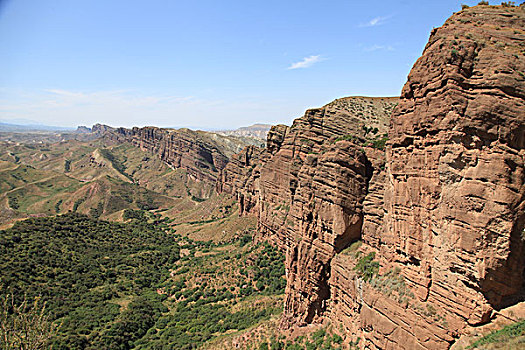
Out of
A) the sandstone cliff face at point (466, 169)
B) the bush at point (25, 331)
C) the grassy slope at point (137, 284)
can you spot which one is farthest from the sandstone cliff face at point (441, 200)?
the bush at point (25, 331)

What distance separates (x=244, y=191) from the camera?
93.6 m

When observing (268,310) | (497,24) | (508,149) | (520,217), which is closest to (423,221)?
(520,217)

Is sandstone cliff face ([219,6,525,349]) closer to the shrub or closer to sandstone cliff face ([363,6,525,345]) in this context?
sandstone cliff face ([363,6,525,345])

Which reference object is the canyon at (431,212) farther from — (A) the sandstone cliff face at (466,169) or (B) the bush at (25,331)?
(B) the bush at (25,331)

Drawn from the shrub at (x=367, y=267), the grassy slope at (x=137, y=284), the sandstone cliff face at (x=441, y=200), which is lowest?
the grassy slope at (x=137, y=284)

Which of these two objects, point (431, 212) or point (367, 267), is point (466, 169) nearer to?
point (431, 212)

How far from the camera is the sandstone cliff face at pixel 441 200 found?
1967 centimetres

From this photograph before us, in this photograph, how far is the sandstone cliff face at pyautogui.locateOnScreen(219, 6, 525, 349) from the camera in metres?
19.7

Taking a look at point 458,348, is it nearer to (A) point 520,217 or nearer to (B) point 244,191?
(A) point 520,217

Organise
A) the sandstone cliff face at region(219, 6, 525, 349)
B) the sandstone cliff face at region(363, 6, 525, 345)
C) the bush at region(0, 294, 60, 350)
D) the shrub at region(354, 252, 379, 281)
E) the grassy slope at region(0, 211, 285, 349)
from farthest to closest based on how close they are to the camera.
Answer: the grassy slope at region(0, 211, 285, 349)
the shrub at region(354, 252, 379, 281)
the sandstone cliff face at region(219, 6, 525, 349)
the sandstone cliff face at region(363, 6, 525, 345)
the bush at region(0, 294, 60, 350)

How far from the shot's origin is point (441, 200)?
22562 millimetres

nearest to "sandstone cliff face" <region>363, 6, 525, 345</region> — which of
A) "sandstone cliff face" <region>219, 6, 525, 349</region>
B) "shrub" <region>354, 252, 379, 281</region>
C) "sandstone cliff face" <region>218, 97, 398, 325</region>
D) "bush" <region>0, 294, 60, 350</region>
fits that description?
"sandstone cliff face" <region>219, 6, 525, 349</region>

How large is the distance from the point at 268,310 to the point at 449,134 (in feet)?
137

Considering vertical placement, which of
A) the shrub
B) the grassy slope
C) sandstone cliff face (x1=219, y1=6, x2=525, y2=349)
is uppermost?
sandstone cliff face (x1=219, y1=6, x2=525, y2=349)
